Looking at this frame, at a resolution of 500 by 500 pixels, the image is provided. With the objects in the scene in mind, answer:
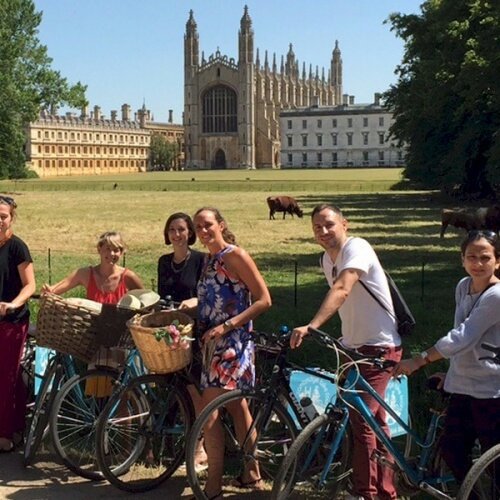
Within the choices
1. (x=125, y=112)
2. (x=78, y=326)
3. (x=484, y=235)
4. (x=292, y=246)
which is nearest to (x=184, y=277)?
(x=78, y=326)

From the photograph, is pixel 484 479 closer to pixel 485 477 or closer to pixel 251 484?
pixel 485 477

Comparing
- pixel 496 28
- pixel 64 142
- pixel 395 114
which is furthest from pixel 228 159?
pixel 496 28

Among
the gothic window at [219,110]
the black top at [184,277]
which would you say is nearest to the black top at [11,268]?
the black top at [184,277]

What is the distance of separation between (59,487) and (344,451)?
178 cm

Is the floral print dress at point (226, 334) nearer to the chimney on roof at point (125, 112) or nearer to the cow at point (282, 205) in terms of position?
the cow at point (282, 205)

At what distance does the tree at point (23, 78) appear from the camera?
156 ft

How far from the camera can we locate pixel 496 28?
86.7ft

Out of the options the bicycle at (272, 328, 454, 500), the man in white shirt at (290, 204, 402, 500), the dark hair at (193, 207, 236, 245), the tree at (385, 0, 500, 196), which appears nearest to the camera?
the bicycle at (272, 328, 454, 500)

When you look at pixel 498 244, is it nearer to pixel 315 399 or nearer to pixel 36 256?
pixel 315 399

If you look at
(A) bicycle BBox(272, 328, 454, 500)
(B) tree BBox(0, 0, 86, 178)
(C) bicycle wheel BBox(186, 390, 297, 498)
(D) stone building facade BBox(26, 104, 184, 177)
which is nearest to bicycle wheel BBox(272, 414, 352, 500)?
(A) bicycle BBox(272, 328, 454, 500)

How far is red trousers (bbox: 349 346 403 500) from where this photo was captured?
174 inches

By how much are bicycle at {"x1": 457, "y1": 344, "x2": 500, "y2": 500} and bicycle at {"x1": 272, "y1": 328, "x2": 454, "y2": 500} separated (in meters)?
0.25

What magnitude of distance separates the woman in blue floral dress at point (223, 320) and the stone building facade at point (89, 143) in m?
118

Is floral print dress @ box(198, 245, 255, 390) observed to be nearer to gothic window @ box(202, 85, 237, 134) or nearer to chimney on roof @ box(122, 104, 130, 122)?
gothic window @ box(202, 85, 237, 134)
